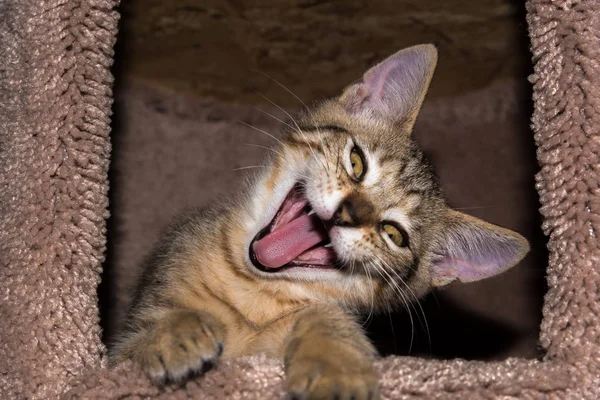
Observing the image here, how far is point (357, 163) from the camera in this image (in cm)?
130

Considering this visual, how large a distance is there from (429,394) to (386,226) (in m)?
0.41

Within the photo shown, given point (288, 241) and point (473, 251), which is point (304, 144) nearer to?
point (288, 241)

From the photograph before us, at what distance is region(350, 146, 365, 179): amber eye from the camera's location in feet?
4.21

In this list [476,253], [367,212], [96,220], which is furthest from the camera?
[476,253]

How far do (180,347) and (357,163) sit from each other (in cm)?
55

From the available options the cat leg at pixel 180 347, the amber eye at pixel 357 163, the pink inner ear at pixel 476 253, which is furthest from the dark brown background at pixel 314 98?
the cat leg at pixel 180 347

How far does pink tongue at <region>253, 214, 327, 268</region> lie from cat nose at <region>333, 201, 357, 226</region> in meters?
0.12

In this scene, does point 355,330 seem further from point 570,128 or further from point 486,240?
point 570,128

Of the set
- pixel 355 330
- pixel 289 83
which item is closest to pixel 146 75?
pixel 289 83

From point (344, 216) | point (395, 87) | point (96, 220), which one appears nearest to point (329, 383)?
point (344, 216)

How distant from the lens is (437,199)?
1.43 meters

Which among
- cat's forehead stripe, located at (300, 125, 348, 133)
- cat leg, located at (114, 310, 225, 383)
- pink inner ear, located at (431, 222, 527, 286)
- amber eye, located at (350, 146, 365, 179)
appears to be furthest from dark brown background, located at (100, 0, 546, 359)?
cat leg, located at (114, 310, 225, 383)

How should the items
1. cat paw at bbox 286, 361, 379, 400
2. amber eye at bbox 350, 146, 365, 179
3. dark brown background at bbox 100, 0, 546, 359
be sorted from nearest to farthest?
cat paw at bbox 286, 361, 379, 400 → amber eye at bbox 350, 146, 365, 179 → dark brown background at bbox 100, 0, 546, 359

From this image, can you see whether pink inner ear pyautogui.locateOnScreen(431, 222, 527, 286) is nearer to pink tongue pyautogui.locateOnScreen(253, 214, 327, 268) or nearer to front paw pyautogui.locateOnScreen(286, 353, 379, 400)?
pink tongue pyautogui.locateOnScreen(253, 214, 327, 268)
